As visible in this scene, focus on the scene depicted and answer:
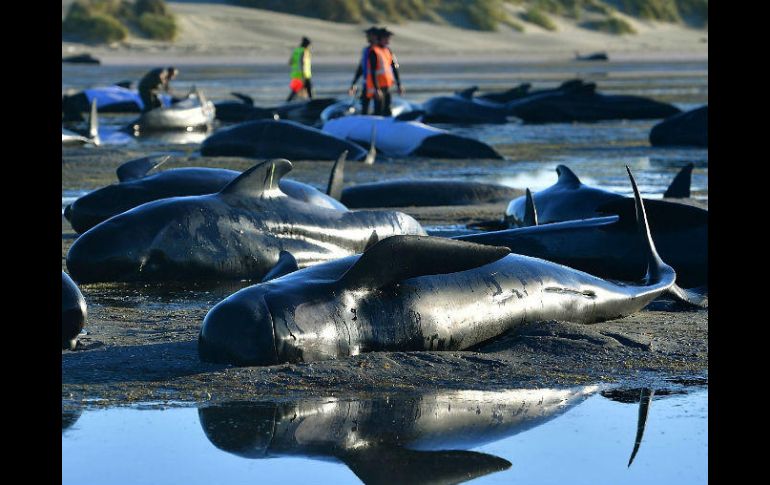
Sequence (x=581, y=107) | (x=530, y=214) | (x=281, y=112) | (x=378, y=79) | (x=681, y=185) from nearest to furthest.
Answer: (x=530, y=214), (x=681, y=185), (x=378, y=79), (x=281, y=112), (x=581, y=107)

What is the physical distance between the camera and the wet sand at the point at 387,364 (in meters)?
5.46

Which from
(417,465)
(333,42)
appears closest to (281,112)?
(417,465)

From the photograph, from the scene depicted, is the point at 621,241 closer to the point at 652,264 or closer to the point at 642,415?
the point at 652,264

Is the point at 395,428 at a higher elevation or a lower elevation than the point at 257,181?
lower

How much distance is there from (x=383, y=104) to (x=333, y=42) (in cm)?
Answer: 3879

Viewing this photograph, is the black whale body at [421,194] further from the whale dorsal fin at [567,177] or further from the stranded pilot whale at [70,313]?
the stranded pilot whale at [70,313]

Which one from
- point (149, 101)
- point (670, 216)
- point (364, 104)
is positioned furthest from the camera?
point (149, 101)

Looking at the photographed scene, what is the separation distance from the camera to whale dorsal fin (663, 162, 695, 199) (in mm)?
11320

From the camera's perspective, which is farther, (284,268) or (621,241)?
(621,241)

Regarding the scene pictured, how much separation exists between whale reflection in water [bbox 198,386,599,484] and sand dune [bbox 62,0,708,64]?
46833mm

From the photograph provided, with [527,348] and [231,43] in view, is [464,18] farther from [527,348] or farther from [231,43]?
[527,348]

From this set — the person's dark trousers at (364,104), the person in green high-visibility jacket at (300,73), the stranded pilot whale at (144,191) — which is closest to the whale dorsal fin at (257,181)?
the stranded pilot whale at (144,191)

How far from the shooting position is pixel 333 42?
2413 inches

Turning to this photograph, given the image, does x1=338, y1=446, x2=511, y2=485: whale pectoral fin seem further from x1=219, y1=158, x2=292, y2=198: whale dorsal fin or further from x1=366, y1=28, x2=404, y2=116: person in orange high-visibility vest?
x1=366, y1=28, x2=404, y2=116: person in orange high-visibility vest
